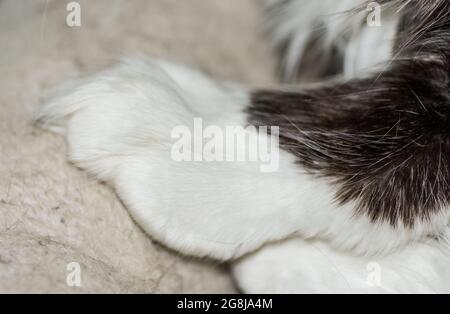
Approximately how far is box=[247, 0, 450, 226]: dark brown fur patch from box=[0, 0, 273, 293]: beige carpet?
0.24 meters

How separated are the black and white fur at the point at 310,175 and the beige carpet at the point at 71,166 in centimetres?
4

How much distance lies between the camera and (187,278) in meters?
0.87

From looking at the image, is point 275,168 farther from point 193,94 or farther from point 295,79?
point 295,79

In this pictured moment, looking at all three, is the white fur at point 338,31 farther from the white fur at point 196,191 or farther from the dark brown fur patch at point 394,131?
the white fur at point 196,191

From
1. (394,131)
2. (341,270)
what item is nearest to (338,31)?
(394,131)

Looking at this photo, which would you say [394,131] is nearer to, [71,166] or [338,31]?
[338,31]

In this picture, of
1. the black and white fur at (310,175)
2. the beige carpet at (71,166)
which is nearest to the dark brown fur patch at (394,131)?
the black and white fur at (310,175)

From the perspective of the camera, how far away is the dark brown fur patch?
2.59 feet

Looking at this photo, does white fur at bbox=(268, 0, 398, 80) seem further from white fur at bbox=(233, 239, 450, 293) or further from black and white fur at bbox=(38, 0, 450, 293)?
white fur at bbox=(233, 239, 450, 293)

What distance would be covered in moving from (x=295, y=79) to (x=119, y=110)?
50 cm

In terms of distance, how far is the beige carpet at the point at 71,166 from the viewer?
0.76 m

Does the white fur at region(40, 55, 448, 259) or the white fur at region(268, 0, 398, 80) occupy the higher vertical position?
the white fur at region(268, 0, 398, 80)

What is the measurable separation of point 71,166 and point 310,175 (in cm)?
32

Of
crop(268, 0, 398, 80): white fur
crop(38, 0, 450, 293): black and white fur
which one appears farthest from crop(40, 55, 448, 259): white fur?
crop(268, 0, 398, 80): white fur
